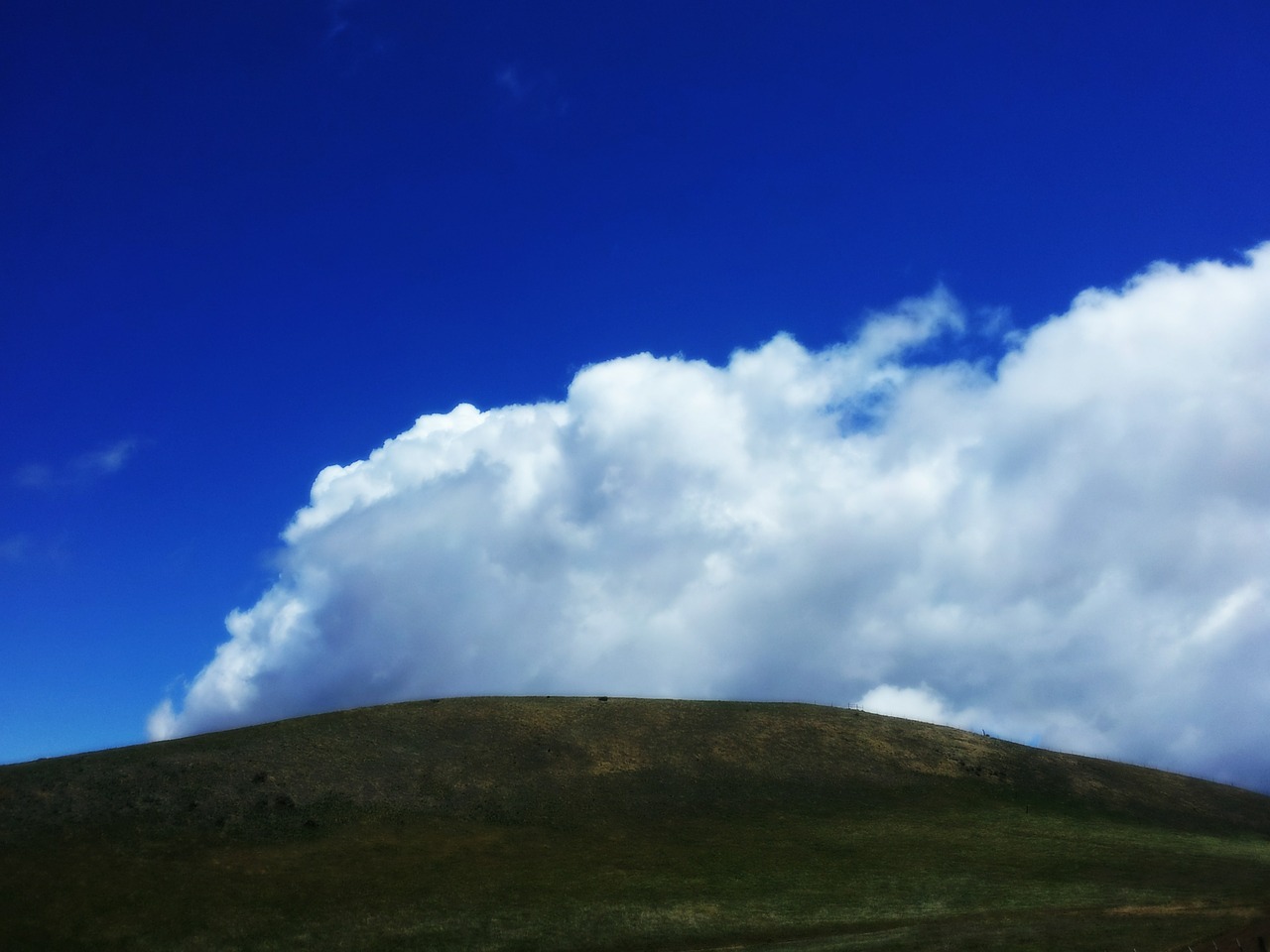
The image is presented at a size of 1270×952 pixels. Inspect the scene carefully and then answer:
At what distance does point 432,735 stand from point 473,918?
31.6 metres

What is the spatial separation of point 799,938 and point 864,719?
156ft

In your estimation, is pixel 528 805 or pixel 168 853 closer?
pixel 168 853

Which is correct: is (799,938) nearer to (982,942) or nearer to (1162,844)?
(982,942)

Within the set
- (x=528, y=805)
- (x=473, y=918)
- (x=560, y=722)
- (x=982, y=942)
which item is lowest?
(x=982, y=942)

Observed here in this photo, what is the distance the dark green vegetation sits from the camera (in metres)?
46.8

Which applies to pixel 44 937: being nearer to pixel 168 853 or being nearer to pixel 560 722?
pixel 168 853

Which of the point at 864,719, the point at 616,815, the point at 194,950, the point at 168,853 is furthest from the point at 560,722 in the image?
the point at 194,950

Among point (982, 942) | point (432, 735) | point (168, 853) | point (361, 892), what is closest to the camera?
point (982, 942)

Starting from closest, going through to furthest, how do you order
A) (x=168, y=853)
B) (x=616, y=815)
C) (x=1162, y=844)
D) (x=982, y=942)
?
(x=982, y=942)
(x=168, y=853)
(x=1162, y=844)
(x=616, y=815)

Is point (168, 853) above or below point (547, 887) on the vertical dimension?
above

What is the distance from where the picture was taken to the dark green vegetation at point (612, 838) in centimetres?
4681

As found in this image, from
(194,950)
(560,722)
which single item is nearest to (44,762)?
(194,950)

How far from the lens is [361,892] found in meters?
52.3

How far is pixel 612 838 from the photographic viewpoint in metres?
62.9
